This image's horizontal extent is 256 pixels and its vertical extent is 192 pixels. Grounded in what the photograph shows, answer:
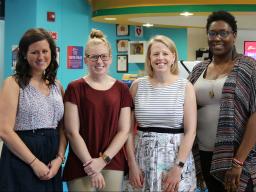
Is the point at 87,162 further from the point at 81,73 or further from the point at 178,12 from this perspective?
the point at 81,73

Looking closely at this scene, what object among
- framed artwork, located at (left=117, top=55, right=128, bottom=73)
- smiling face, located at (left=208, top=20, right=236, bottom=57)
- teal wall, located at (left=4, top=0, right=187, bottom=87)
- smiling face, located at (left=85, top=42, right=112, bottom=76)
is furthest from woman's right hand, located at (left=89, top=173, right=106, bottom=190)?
framed artwork, located at (left=117, top=55, right=128, bottom=73)

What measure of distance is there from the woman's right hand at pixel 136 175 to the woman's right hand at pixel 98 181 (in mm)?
196

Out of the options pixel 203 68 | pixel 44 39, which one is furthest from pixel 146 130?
pixel 44 39

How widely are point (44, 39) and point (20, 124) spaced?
50 centimetres

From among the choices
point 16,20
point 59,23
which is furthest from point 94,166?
point 59,23

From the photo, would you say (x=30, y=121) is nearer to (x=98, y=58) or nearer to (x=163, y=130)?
(x=98, y=58)

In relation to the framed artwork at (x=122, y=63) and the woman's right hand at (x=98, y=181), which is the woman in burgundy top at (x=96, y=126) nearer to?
the woman's right hand at (x=98, y=181)

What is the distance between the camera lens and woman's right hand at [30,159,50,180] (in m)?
2.40

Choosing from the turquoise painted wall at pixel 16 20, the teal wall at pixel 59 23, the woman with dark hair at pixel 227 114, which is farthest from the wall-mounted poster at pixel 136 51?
the woman with dark hair at pixel 227 114

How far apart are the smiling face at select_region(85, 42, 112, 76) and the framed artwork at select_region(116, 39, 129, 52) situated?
200 inches

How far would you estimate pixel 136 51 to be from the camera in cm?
770

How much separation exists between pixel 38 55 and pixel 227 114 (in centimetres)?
117

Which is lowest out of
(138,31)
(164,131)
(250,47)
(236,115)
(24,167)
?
(24,167)

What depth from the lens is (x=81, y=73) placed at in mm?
6578
